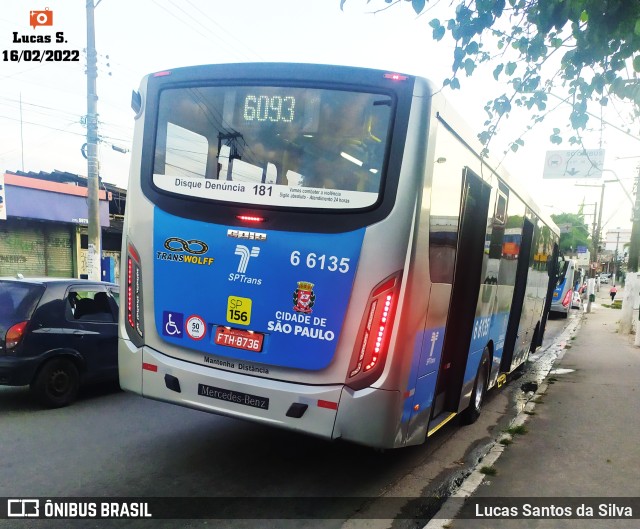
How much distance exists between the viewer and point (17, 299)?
19.4 ft

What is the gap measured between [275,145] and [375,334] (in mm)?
1682

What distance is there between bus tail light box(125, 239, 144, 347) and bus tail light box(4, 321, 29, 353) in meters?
2.01

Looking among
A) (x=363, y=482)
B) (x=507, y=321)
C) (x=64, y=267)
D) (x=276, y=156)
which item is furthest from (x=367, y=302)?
(x=64, y=267)

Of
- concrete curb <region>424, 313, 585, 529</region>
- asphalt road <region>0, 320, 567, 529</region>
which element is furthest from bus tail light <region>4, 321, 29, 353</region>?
concrete curb <region>424, 313, 585, 529</region>

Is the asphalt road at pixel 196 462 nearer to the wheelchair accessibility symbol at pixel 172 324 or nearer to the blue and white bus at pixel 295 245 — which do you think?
the blue and white bus at pixel 295 245

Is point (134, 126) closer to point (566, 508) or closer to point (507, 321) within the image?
point (566, 508)

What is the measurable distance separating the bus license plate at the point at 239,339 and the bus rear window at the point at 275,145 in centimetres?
105

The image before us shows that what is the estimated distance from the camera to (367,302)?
3.71 metres

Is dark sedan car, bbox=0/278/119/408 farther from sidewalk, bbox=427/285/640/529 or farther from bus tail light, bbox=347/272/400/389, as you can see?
sidewalk, bbox=427/285/640/529

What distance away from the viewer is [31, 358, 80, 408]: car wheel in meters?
5.90

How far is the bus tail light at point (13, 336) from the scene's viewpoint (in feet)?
18.6

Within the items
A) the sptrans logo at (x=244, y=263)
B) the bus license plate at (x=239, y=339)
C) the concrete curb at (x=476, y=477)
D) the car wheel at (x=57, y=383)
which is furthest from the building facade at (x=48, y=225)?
the sptrans logo at (x=244, y=263)

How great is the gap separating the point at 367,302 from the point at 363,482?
1.84m

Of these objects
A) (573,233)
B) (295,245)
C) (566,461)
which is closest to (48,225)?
(295,245)
